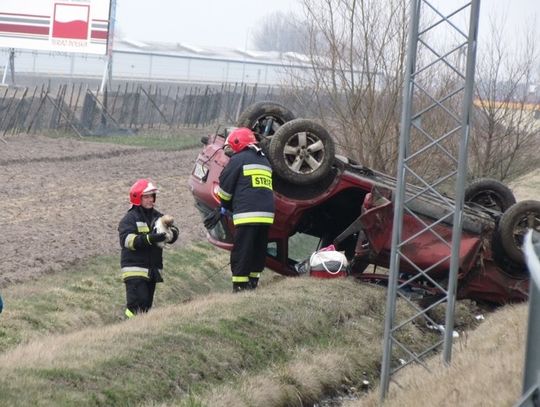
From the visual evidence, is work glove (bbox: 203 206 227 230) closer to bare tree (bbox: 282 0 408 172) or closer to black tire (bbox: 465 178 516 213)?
black tire (bbox: 465 178 516 213)

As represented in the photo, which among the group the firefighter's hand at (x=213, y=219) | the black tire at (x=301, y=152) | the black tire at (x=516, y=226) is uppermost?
the black tire at (x=301, y=152)

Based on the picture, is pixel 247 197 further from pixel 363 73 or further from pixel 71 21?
pixel 71 21

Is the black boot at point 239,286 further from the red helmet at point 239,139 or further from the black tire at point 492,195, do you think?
the black tire at point 492,195

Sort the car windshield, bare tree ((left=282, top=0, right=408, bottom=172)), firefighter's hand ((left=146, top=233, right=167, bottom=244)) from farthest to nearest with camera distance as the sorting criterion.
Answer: bare tree ((left=282, top=0, right=408, bottom=172)) → the car windshield → firefighter's hand ((left=146, top=233, right=167, bottom=244))

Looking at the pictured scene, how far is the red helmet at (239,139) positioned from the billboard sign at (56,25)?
3279 centimetres

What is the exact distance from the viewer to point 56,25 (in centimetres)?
4584

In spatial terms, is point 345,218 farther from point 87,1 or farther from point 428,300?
point 87,1

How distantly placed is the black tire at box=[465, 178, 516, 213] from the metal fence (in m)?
15.7

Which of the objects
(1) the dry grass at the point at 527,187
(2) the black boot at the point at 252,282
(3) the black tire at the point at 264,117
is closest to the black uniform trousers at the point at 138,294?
(2) the black boot at the point at 252,282

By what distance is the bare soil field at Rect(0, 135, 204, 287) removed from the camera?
53.0ft

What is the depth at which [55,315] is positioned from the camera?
40.9ft

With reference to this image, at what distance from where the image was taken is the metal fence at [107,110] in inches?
1403

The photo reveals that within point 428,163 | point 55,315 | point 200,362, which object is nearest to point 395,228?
point 200,362

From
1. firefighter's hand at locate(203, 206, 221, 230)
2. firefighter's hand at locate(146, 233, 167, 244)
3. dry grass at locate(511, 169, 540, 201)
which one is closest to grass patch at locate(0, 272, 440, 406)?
firefighter's hand at locate(146, 233, 167, 244)
